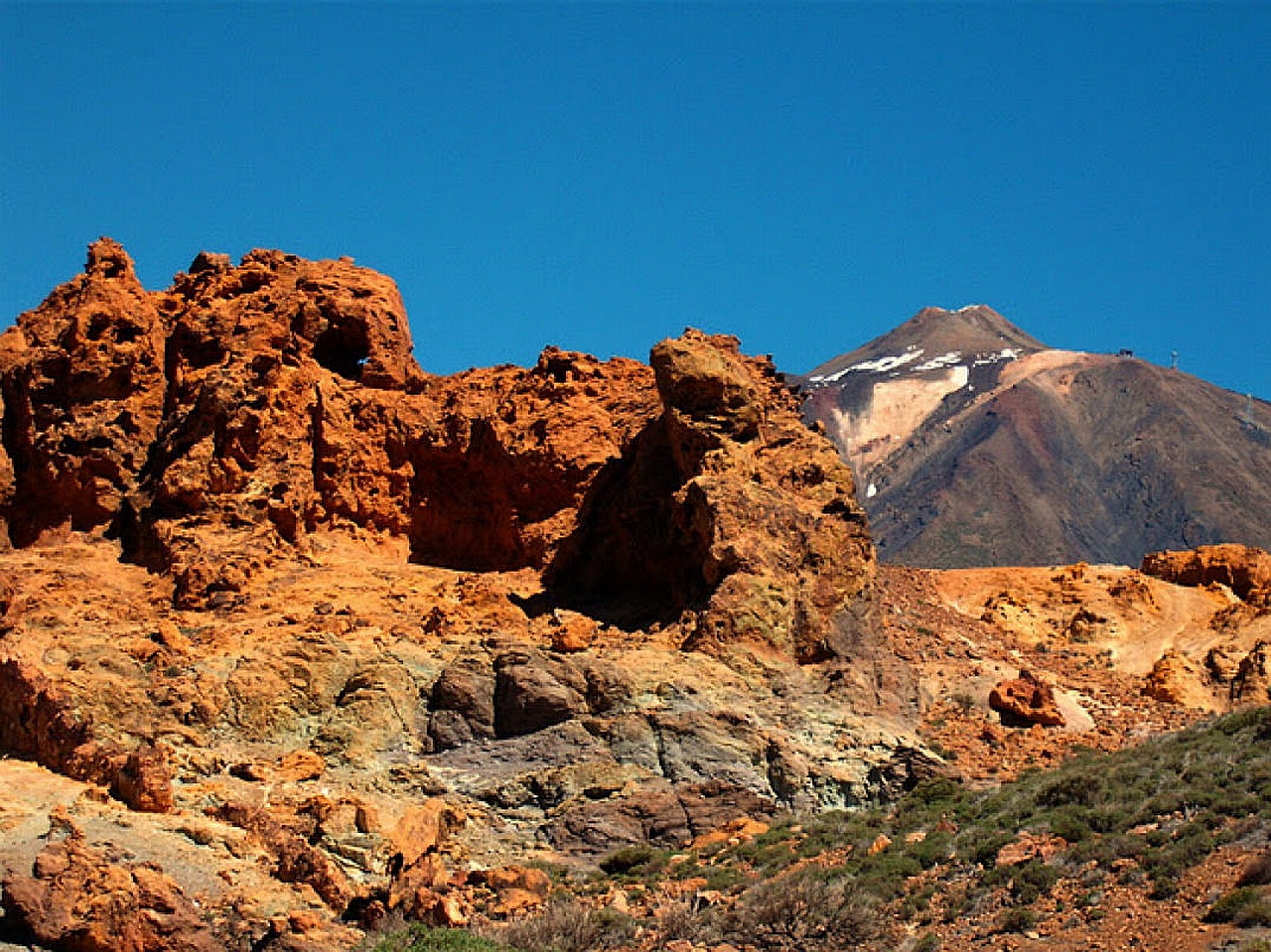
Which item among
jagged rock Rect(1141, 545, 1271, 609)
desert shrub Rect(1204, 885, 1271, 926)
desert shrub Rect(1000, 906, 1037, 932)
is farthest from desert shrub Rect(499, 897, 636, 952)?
jagged rock Rect(1141, 545, 1271, 609)

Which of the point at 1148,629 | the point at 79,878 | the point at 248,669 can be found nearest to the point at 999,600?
the point at 1148,629

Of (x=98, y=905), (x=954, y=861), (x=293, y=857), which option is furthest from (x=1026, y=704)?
(x=98, y=905)

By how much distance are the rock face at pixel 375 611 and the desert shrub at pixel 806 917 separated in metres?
3.23

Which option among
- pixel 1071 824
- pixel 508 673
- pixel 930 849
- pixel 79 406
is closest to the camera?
pixel 1071 824

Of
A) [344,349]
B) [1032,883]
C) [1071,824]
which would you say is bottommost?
[1032,883]

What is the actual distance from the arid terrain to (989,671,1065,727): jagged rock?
0.21 metres

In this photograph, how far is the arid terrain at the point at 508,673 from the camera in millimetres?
24359

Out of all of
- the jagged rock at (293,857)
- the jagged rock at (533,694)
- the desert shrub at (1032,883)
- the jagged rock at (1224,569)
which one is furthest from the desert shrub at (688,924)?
the jagged rock at (1224,569)

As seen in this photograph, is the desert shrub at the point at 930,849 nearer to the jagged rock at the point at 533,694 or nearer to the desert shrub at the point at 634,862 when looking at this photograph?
the desert shrub at the point at 634,862

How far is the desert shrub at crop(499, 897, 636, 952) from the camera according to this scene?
24.1m

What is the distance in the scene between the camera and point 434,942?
22.7 m

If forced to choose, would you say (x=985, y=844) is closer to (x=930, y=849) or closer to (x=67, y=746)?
(x=930, y=849)

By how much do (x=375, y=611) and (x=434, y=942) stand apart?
11.8 meters

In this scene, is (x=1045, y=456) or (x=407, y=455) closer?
(x=407, y=455)
